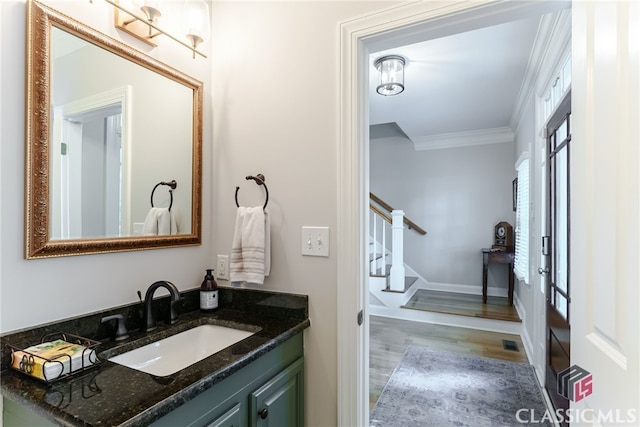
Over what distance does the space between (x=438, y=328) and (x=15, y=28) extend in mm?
4033

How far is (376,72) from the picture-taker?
9.02ft

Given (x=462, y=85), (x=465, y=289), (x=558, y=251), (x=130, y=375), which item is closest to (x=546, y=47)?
(x=462, y=85)

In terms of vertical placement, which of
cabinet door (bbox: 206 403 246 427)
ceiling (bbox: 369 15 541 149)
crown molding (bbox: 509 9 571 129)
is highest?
ceiling (bbox: 369 15 541 149)

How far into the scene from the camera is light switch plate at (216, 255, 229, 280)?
159 cm

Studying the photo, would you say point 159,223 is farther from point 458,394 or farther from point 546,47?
point 546,47

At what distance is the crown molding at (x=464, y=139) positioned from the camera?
14.9 feet

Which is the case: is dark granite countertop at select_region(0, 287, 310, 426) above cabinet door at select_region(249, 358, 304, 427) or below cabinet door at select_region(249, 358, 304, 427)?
above

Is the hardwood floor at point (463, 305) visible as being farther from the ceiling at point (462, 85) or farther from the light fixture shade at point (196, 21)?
the light fixture shade at point (196, 21)

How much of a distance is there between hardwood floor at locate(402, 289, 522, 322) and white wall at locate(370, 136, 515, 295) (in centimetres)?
35

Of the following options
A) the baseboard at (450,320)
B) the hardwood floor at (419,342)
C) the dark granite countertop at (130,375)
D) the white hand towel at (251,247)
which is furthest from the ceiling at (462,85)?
the hardwood floor at (419,342)

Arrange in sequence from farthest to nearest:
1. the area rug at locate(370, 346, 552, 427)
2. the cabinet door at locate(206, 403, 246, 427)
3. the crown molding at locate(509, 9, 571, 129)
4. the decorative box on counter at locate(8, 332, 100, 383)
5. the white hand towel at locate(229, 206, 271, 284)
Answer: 1. the area rug at locate(370, 346, 552, 427)
2. the crown molding at locate(509, 9, 571, 129)
3. the white hand towel at locate(229, 206, 271, 284)
4. the cabinet door at locate(206, 403, 246, 427)
5. the decorative box on counter at locate(8, 332, 100, 383)

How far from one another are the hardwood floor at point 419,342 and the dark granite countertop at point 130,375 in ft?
5.02
